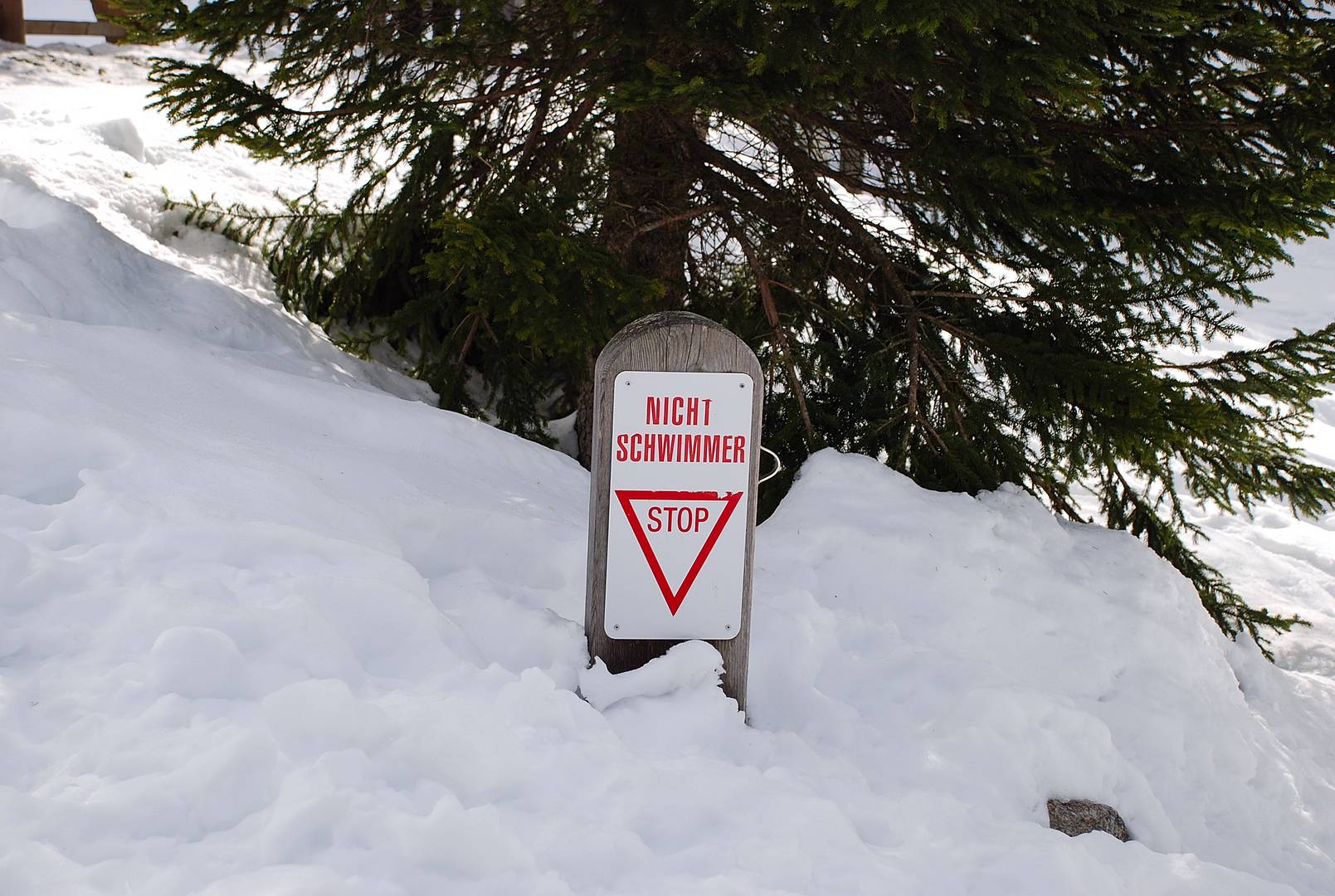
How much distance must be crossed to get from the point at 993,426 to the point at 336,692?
11.9ft

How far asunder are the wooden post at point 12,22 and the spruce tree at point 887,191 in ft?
27.0

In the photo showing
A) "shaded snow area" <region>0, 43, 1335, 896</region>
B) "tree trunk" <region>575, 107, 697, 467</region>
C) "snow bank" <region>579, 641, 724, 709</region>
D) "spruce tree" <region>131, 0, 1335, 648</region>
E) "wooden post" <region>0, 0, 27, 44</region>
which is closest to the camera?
"shaded snow area" <region>0, 43, 1335, 896</region>

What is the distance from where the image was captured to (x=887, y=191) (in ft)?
17.4

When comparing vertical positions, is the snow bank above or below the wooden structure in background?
below

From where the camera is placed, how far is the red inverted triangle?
111 inches

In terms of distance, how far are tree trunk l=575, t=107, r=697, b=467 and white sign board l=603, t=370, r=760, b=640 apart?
2421mm

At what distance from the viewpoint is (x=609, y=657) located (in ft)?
9.68

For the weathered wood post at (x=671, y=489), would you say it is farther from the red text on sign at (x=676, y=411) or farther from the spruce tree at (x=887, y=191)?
the spruce tree at (x=887, y=191)

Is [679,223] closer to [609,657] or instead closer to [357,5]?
[357,5]

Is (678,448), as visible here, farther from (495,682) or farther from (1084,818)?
(1084,818)

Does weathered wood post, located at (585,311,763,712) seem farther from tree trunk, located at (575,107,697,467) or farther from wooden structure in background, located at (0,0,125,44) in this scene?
wooden structure in background, located at (0,0,125,44)

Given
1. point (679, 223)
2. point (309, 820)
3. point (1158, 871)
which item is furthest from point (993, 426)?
point (309, 820)

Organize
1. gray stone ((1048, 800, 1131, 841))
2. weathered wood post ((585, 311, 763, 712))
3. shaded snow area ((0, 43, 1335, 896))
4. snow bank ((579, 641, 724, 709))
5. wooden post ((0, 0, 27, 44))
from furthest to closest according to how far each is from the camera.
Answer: wooden post ((0, 0, 27, 44)) → gray stone ((1048, 800, 1131, 841)) → snow bank ((579, 641, 724, 709)) → weathered wood post ((585, 311, 763, 712)) → shaded snow area ((0, 43, 1335, 896))

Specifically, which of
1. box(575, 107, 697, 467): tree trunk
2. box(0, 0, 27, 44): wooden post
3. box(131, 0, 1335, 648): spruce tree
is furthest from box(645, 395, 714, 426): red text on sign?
box(0, 0, 27, 44): wooden post
